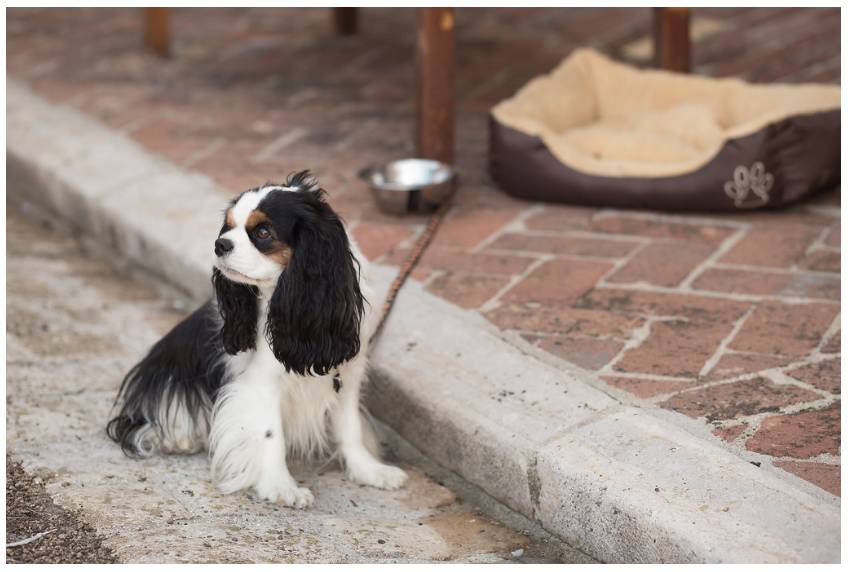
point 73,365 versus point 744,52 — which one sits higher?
point 744,52

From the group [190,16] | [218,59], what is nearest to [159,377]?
[218,59]

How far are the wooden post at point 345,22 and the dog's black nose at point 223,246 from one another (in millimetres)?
4303

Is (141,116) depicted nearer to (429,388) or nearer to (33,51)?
(33,51)

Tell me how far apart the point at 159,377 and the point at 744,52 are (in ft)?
13.4

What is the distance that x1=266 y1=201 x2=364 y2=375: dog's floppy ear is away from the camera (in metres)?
2.60

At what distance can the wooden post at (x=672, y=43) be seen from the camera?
17.0 ft

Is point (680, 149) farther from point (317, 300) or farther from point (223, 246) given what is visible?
point (223, 246)

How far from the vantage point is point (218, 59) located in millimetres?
6336

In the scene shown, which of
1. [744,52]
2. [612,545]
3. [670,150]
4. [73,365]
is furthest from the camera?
[744,52]

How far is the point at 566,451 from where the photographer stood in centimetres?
273

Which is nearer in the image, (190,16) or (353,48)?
(353,48)

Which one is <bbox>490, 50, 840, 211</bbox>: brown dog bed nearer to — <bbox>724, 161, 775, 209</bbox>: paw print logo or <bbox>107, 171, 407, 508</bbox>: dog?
<bbox>724, 161, 775, 209</bbox>: paw print logo

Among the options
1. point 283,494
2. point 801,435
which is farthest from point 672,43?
point 283,494

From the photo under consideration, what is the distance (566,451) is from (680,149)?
6.26 feet
